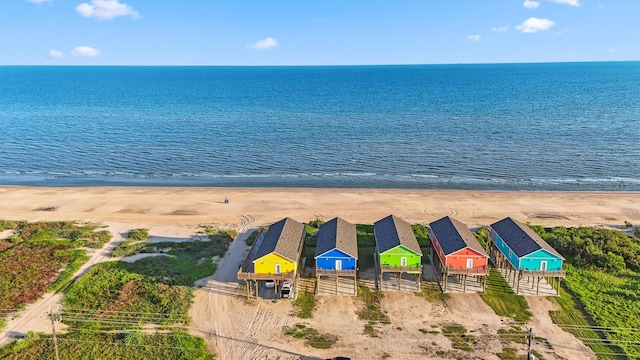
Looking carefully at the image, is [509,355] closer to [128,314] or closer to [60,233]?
[128,314]

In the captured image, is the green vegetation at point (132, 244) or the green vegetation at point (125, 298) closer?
the green vegetation at point (125, 298)

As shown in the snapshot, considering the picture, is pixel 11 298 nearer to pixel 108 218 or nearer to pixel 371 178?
pixel 108 218

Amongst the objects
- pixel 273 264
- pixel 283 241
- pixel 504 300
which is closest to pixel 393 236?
pixel 283 241

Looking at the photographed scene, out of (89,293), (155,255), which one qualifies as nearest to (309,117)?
(155,255)

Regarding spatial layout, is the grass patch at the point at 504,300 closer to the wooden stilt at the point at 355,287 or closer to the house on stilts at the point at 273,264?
the wooden stilt at the point at 355,287

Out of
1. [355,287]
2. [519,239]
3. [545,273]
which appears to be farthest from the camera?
[519,239]

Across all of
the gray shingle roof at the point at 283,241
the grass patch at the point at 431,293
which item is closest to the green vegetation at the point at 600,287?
the grass patch at the point at 431,293

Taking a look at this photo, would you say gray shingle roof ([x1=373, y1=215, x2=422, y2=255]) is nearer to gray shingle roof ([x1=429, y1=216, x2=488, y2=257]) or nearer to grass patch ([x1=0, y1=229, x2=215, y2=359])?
gray shingle roof ([x1=429, y1=216, x2=488, y2=257])
